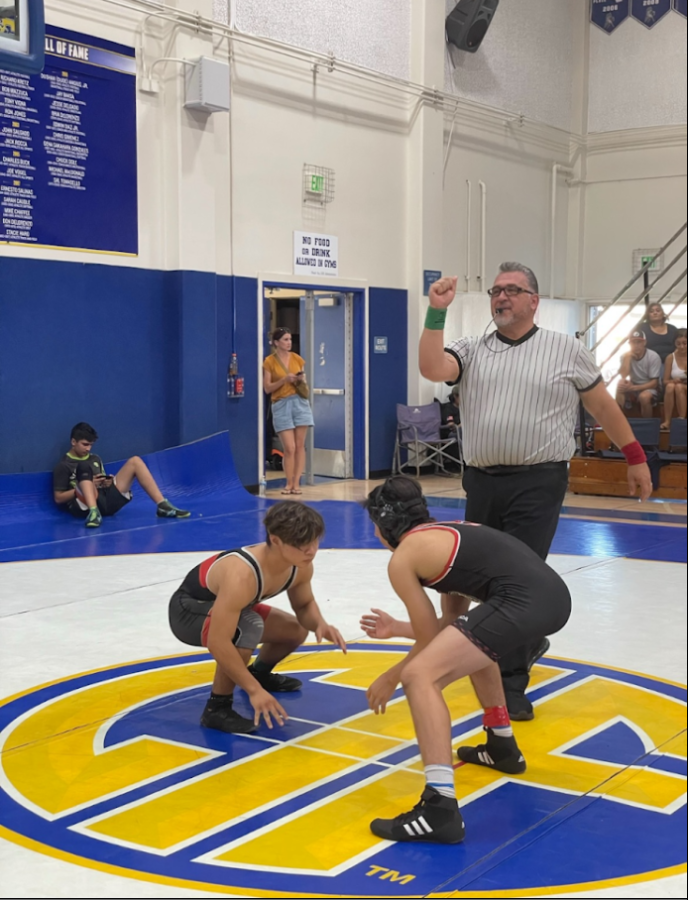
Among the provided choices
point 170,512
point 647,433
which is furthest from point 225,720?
point 170,512

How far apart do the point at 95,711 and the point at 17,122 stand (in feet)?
20.4

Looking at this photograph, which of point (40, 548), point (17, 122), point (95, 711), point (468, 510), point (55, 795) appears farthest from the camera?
point (17, 122)

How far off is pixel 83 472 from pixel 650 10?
7837 mm

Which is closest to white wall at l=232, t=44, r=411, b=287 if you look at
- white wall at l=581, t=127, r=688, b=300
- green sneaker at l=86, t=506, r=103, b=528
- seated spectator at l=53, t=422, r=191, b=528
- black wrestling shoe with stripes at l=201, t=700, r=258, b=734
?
seated spectator at l=53, t=422, r=191, b=528

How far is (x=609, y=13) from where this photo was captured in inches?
44.3

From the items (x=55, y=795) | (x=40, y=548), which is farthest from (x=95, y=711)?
(x=40, y=548)

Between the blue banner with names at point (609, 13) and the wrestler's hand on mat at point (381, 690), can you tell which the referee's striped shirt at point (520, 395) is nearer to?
the wrestler's hand on mat at point (381, 690)

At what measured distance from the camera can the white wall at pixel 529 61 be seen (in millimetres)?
1239

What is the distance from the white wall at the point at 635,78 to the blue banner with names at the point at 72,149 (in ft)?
26.5

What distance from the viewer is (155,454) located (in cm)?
940

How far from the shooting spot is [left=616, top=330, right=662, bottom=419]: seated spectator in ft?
8.58

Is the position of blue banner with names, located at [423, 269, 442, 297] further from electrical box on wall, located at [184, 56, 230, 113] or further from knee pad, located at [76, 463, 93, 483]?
knee pad, located at [76, 463, 93, 483]

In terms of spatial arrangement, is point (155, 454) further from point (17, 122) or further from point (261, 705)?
point (261, 705)

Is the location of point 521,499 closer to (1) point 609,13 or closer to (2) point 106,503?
(1) point 609,13
